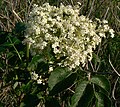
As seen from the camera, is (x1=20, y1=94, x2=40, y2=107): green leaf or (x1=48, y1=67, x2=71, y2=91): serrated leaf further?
(x1=20, y1=94, x2=40, y2=107): green leaf

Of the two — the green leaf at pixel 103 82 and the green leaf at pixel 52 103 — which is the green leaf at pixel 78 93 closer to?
the green leaf at pixel 103 82

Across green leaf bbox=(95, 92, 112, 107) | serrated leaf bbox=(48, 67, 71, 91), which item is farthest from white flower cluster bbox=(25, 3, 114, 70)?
green leaf bbox=(95, 92, 112, 107)

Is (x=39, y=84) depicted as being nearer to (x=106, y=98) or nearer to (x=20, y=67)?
(x=20, y=67)

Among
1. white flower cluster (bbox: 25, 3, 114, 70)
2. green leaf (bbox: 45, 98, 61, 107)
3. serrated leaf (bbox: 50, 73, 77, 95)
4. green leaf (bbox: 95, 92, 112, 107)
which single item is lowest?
green leaf (bbox: 45, 98, 61, 107)

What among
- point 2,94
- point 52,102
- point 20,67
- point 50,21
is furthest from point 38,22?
point 2,94

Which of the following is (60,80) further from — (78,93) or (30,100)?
(30,100)

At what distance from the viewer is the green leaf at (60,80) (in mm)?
1255

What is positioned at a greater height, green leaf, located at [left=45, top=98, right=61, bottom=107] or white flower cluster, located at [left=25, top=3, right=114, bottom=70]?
white flower cluster, located at [left=25, top=3, right=114, bottom=70]

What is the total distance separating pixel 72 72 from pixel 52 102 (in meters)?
0.17

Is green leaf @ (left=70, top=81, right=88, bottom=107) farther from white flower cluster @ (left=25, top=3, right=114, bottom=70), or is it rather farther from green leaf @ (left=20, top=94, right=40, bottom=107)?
→ green leaf @ (left=20, top=94, right=40, bottom=107)

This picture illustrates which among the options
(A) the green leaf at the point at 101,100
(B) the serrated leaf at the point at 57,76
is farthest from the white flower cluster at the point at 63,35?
(A) the green leaf at the point at 101,100

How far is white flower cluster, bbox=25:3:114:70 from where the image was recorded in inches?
50.3

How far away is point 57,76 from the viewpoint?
1276 mm

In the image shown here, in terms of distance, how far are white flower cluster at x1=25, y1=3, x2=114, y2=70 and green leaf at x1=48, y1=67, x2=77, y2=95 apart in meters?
0.03
